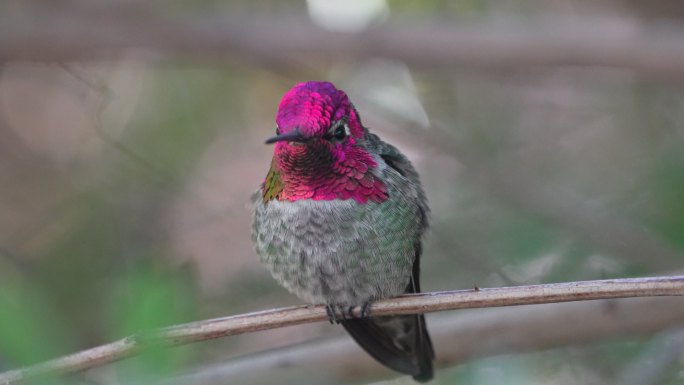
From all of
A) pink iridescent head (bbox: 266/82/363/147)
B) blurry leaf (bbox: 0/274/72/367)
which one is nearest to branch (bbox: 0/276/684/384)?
blurry leaf (bbox: 0/274/72/367)

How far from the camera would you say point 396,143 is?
158 inches

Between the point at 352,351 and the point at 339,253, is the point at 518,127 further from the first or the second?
the point at 339,253

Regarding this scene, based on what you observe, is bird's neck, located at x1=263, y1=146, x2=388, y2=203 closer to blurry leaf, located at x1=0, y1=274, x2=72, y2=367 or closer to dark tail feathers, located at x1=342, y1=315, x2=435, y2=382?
dark tail feathers, located at x1=342, y1=315, x2=435, y2=382

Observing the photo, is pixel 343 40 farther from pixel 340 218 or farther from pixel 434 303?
pixel 434 303

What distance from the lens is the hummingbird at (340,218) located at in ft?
7.45

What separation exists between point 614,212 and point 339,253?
128cm

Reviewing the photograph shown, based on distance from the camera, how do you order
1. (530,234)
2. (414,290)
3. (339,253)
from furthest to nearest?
(530,234), (414,290), (339,253)

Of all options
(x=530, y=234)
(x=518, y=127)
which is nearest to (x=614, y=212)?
(x=530, y=234)

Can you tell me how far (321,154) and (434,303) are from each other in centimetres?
45

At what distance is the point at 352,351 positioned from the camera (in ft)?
9.21

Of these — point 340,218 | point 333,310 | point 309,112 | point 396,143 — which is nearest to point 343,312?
point 333,310

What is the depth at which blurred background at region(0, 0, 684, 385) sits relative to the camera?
2824mm

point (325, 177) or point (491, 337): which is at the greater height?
point (325, 177)

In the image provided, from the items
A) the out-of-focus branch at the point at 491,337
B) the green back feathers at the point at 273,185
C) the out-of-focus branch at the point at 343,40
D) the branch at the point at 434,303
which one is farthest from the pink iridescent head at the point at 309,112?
the out-of-focus branch at the point at 343,40
